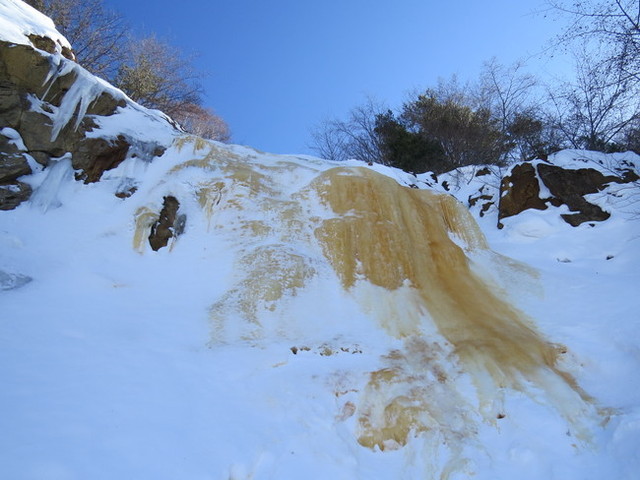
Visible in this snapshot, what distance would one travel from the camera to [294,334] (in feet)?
14.8

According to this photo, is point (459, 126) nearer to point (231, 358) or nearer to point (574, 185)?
point (574, 185)

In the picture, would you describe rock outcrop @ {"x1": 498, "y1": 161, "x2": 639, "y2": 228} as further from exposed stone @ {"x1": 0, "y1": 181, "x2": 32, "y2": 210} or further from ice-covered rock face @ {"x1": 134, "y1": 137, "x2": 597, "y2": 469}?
exposed stone @ {"x1": 0, "y1": 181, "x2": 32, "y2": 210}

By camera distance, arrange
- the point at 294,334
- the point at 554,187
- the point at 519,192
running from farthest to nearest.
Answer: the point at 519,192 → the point at 554,187 → the point at 294,334

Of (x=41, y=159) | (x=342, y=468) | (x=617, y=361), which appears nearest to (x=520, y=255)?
(x=617, y=361)

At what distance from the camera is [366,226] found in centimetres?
601

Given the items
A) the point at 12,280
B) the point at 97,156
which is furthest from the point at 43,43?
→ the point at 12,280

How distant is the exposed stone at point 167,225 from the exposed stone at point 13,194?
1.96 meters

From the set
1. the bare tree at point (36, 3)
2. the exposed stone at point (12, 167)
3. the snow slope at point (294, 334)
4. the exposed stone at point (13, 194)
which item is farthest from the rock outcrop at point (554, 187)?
the bare tree at point (36, 3)

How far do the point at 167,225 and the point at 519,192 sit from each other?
8480mm

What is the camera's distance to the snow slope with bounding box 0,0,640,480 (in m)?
2.92

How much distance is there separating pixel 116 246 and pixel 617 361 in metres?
6.40

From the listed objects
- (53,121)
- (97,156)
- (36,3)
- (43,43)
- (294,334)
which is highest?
(36,3)

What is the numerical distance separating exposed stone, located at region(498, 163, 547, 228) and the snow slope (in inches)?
83.8

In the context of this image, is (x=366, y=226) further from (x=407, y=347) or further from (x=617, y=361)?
(x=617, y=361)
